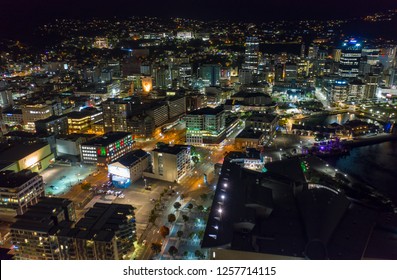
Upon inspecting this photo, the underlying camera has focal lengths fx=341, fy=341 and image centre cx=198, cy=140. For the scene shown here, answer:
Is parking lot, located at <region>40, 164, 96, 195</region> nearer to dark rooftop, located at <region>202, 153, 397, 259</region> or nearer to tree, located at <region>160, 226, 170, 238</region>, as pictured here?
tree, located at <region>160, 226, 170, 238</region>

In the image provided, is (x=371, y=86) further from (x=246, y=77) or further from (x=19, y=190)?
(x=19, y=190)

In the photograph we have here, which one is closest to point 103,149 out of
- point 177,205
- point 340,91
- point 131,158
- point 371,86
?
point 131,158

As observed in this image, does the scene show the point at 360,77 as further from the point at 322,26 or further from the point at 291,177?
the point at 322,26

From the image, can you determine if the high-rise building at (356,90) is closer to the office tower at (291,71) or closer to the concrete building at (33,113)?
the office tower at (291,71)

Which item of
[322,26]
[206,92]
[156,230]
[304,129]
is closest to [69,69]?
[206,92]

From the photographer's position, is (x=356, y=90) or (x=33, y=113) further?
(x=356, y=90)

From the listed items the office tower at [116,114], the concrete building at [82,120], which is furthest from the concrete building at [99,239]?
the concrete building at [82,120]
